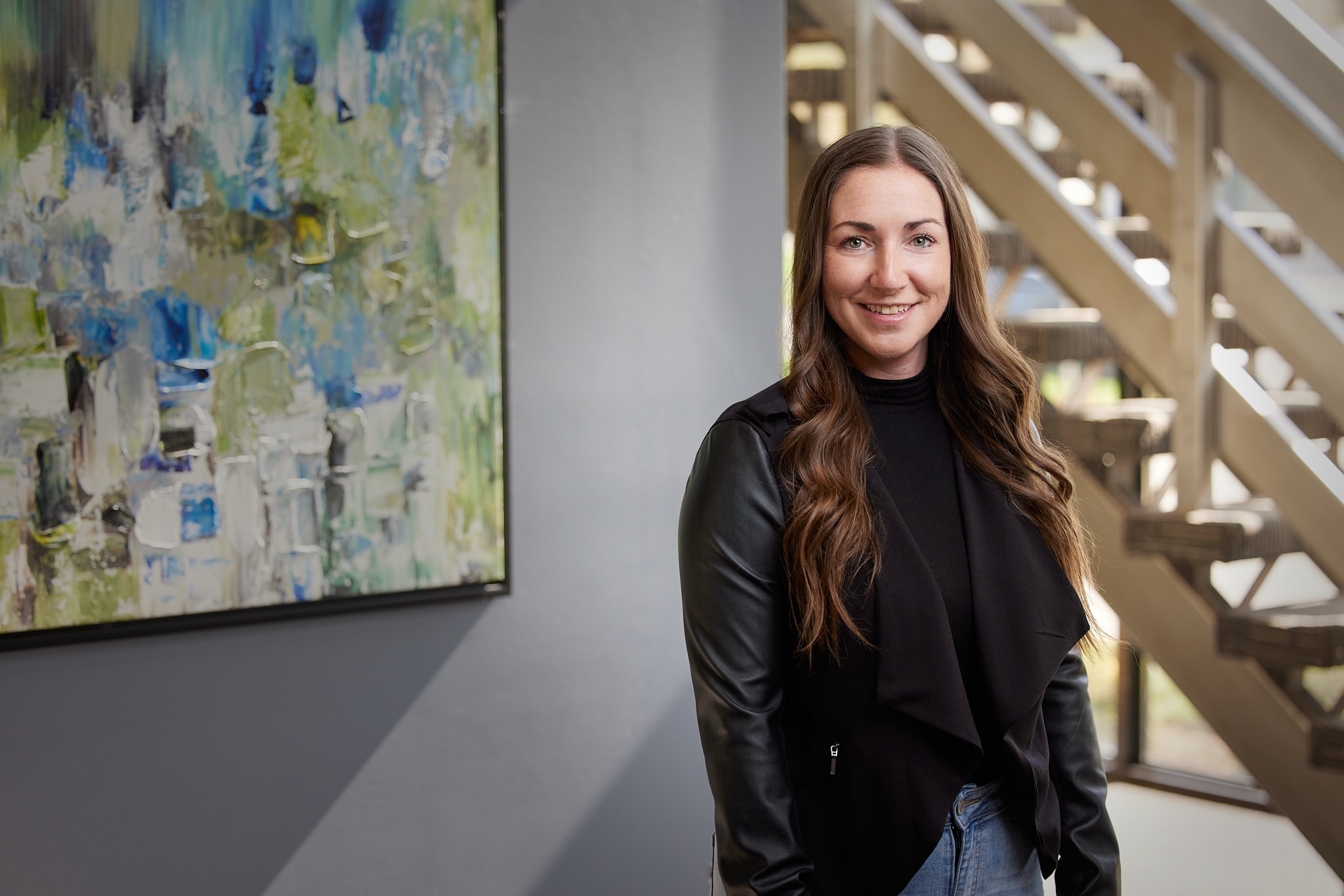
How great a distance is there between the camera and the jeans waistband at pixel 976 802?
131 centimetres

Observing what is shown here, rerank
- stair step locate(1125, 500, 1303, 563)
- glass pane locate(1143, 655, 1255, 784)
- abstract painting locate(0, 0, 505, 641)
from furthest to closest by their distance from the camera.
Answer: glass pane locate(1143, 655, 1255, 784) → stair step locate(1125, 500, 1303, 563) → abstract painting locate(0, 0, 505, 641)

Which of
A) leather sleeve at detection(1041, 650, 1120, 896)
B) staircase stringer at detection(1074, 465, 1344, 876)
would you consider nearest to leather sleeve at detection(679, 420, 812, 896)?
leather sleeve at detection(1041, 650, 1120, 896)

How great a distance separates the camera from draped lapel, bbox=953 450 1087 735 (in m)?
1.32

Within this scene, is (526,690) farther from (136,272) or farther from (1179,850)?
(1179,850)

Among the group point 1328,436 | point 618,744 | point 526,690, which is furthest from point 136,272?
point 1328,436

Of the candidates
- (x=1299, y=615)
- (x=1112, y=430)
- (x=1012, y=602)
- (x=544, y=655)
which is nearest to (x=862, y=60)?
(x=1112, y=430)

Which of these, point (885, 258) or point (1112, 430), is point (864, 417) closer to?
point (885, 258)

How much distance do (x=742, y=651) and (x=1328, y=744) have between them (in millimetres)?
1961

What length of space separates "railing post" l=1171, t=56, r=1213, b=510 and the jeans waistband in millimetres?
1725

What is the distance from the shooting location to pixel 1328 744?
101 inches

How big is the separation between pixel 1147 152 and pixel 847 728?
7.14 feet

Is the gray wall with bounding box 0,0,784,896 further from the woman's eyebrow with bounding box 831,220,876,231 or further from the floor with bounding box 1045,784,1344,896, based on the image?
the floor with bounding box 1045,784,1344,896

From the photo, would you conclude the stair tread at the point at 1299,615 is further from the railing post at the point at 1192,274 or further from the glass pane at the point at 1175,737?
the glass pane at the point at 1175,737

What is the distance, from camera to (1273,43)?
2.68 m
